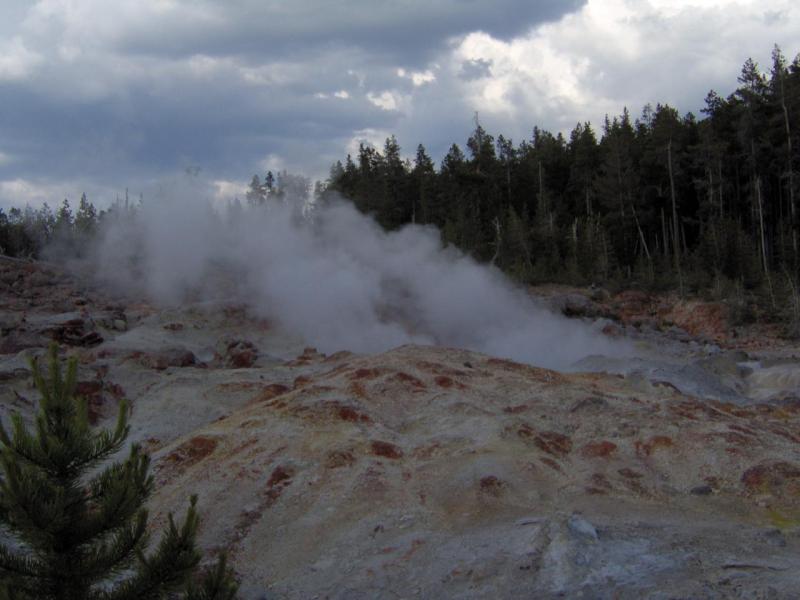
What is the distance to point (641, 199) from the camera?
4375cm

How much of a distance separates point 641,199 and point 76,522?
4180 centimetres

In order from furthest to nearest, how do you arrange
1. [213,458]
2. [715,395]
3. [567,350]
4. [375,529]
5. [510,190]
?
1. [510,190]
2. [567,350]
3. [715,395]
4. [213,458]
5. [375,529]

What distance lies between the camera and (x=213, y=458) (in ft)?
37.4

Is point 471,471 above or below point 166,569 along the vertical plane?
below

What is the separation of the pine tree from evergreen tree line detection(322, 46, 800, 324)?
Answer: 26.7 m

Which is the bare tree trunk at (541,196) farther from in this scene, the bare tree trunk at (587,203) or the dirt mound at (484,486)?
the dirt mound at (484,486)

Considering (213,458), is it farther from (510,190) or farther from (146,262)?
(510,190)

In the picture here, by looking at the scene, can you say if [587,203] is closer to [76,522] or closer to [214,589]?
[214,589]

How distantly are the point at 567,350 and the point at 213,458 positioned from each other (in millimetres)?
14066

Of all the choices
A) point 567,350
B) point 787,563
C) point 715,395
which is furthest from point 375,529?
point 567,350

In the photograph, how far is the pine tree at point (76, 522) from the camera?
558cm

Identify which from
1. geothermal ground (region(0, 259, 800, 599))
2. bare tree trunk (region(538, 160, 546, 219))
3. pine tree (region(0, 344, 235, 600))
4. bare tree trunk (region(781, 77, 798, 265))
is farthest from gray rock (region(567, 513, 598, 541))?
bare tree trunk (region(538, 160, 546, 219))

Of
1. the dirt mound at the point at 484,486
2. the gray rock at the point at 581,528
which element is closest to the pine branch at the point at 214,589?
the dirt mound at the point at 484,486

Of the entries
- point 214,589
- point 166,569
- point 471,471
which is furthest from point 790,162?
point 166,569
